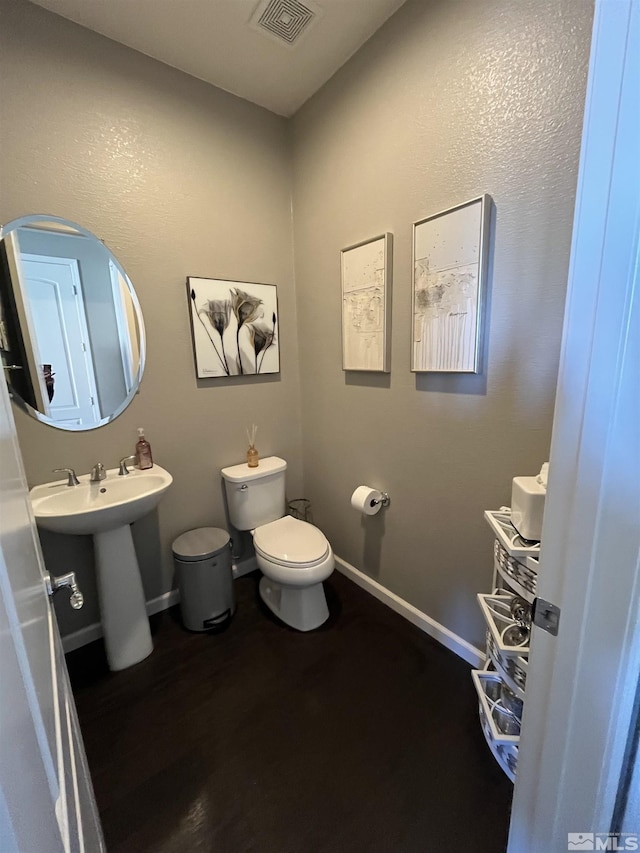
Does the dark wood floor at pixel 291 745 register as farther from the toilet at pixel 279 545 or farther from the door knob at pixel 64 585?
the door knob at pixel 64 585

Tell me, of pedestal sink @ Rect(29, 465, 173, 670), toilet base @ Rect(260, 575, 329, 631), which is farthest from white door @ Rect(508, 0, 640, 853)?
pedestal sink @ Rect(29, 465, 173, 670)

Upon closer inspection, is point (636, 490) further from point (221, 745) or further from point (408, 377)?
point (221, 745)

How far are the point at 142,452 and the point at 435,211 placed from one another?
1.69 metres

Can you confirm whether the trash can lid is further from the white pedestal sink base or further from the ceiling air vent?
the ceiling air vent

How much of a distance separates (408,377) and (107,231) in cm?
150

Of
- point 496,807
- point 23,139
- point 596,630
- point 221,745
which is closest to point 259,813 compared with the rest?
point 221,745

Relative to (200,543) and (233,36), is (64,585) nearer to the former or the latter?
(200,543)

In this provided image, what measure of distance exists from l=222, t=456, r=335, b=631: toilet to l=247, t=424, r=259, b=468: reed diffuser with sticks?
36mm

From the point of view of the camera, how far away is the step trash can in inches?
66.5

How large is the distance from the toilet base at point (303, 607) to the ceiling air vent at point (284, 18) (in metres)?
2.42

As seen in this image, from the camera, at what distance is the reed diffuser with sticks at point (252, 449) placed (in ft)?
6.72
